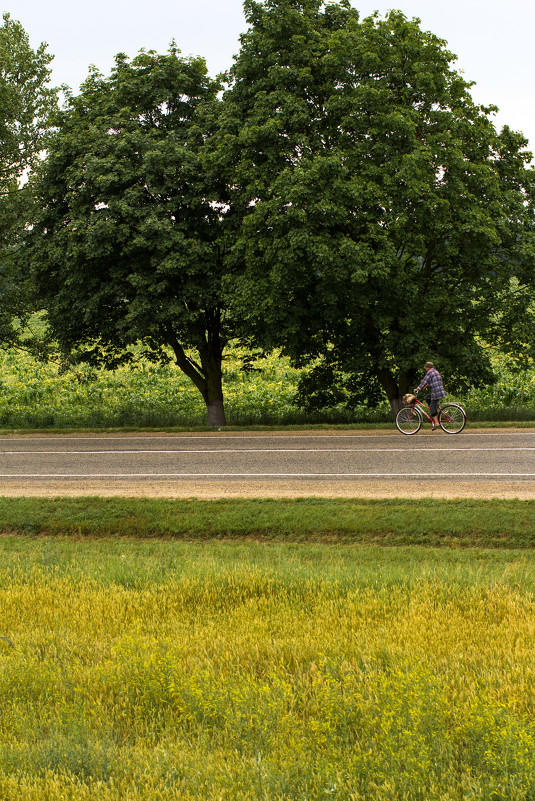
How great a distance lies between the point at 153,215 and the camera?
19688 mm

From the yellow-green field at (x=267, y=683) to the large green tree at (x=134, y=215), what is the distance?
1376cm

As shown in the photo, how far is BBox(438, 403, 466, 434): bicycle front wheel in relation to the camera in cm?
1848

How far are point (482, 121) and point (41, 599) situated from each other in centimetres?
1900

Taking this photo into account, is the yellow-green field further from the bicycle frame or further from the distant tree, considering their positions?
the distant tree

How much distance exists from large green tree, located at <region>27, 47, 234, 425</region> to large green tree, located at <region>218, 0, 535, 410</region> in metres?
1.32

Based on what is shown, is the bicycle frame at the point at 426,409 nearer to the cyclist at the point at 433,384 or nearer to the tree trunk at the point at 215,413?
the cyclist at the point at 433,384

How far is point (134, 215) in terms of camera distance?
19.7 meters

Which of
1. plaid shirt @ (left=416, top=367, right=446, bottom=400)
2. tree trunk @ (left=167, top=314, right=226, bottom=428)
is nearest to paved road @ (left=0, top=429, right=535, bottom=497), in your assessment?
plaid shirt @ (left=416, top=367, right=446, bottom=400)

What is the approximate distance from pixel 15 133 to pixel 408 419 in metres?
16.3


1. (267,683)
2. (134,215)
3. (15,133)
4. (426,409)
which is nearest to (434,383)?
(426,409)

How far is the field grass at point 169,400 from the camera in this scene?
23219mm

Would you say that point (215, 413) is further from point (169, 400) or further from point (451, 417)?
point (451, 417)

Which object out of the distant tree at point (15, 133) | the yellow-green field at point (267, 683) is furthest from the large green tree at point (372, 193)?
the yellow-green field at point (267, 683)

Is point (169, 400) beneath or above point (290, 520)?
above
